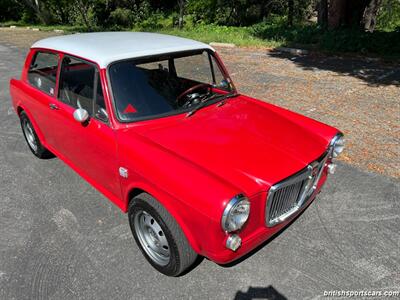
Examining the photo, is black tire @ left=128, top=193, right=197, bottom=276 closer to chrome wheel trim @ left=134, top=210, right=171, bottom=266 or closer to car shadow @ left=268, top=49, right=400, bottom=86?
chrome wheel trim @ left=134, top=210, right=171, bottom=266

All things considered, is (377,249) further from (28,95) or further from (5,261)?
(28,95)

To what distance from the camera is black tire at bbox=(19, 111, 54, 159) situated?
4.88 meters

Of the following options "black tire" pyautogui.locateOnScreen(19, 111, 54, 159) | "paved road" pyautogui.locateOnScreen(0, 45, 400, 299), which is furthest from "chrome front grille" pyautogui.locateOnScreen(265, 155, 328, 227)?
"black tire" pyautogui.locateOnScreen(19, 111, 54, 159)

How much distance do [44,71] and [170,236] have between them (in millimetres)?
2951

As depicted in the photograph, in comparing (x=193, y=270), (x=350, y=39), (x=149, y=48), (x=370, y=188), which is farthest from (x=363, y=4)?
(x=193, y=270)

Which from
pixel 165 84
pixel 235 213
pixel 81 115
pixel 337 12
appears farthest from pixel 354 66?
pixel 235 213

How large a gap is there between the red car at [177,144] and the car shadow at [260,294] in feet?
1.56

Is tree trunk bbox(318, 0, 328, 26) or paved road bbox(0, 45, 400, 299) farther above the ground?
tree trunk bbox(318, 0, 328, 26)

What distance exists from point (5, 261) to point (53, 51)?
2395mm

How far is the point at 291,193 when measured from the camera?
2811 millimetres

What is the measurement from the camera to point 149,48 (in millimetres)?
3490

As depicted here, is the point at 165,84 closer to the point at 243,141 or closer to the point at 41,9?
the point at 243,141

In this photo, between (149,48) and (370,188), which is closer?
(149,48)

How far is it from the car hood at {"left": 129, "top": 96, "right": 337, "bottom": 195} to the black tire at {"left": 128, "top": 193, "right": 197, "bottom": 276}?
0.47 meters
